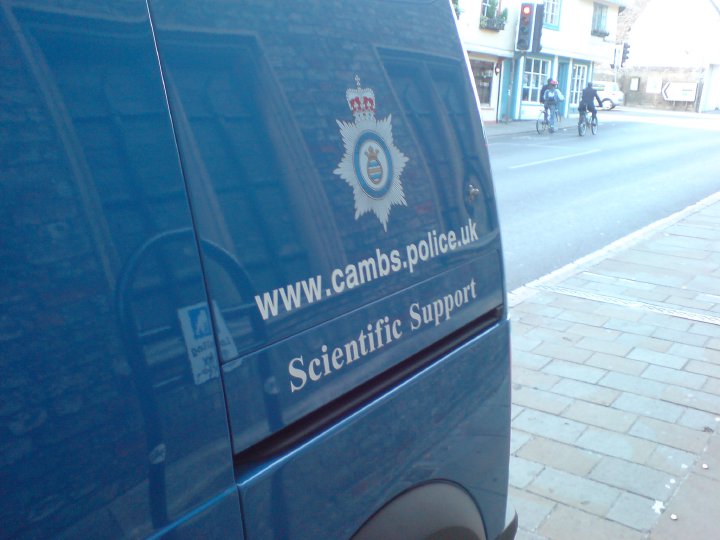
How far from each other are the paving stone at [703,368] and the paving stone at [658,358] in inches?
1.9

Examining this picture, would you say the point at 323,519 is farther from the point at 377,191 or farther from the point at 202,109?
the point at 202,109

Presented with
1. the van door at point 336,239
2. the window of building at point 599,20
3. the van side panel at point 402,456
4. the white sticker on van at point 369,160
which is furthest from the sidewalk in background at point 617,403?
the window of building at point 599,20

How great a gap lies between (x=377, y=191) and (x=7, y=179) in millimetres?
816

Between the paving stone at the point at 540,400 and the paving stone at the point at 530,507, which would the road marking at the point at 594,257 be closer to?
the paving stone at the point at 540,400

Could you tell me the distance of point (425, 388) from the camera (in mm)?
1748

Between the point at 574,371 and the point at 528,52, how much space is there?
2881 centimetres

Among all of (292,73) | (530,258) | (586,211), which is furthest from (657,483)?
(586,211)

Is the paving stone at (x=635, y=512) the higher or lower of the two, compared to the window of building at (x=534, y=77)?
higher

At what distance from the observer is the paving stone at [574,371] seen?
474cm

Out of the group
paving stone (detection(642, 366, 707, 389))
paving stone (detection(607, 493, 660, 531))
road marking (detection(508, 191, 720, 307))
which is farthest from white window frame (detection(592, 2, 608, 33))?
paving stone (detection(607, 493, 660, 531))

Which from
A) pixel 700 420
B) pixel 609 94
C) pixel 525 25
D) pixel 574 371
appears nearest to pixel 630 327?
pixel 574 371

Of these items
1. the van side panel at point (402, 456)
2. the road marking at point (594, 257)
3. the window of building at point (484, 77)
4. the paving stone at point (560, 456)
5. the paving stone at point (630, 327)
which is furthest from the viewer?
the window of building at point (484, 77)

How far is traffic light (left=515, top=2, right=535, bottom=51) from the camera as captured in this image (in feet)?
97.0

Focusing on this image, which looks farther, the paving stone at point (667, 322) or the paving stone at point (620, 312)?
the paving stone at point (620, 312)
